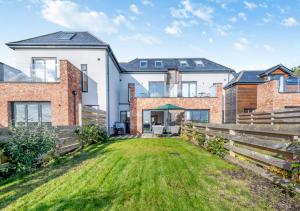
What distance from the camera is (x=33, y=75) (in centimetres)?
1173

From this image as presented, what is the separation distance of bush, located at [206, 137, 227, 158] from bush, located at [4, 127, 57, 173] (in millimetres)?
5831

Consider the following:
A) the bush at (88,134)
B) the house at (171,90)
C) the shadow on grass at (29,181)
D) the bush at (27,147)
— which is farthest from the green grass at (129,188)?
the house at (171,90)

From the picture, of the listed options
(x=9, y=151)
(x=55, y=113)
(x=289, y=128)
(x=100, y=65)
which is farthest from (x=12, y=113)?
(x=289, y=128)

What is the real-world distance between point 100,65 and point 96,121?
4.97 m

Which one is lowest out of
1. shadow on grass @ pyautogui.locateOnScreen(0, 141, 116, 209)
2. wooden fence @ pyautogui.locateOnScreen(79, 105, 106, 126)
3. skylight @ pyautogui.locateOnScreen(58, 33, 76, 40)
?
shadow on grass @ pyautogui.locateOnScreen(0, 141, 116, 209)

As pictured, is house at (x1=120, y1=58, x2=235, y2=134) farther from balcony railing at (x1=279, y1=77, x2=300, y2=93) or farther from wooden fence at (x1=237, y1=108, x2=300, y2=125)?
balcony railing at (x1=279, y1=77, x2=300, y2=93)

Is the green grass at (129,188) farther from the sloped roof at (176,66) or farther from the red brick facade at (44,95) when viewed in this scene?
the sloped roof at (176,66)

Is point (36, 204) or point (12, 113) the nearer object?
point (36, 204)

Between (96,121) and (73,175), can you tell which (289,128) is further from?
(96,121)

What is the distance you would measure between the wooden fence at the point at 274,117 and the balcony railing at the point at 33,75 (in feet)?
44.3

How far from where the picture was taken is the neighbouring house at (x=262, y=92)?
14.1 m

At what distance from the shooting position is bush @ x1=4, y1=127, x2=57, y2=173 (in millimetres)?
4469

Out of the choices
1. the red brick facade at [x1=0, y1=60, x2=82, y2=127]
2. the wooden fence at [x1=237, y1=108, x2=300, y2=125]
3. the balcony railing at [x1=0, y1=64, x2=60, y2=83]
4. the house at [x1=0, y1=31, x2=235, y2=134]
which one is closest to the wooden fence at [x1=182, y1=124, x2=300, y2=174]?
the wooden fence at [x1=237, y1=108, x2=300, y2=125]

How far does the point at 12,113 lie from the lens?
11.2 metres
